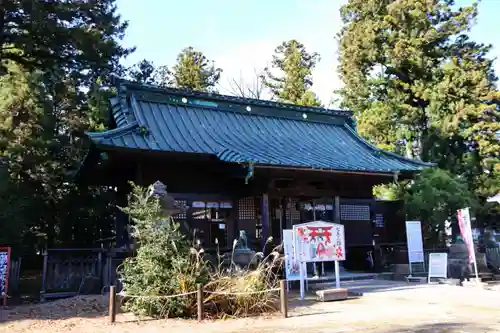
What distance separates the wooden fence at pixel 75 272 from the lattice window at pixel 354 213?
886 centimetres

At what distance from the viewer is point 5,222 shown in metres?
13.8

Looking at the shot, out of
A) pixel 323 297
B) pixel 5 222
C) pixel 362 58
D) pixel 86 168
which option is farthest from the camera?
pixel 362 58

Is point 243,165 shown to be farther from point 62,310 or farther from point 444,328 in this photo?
point 444,328

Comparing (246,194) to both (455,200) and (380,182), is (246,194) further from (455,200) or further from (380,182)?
(455,200)

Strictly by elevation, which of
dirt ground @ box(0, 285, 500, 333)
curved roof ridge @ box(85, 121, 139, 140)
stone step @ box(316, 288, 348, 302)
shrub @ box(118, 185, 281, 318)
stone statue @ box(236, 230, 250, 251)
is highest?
curved roof ridge @ box(85, 121, 139, 140)

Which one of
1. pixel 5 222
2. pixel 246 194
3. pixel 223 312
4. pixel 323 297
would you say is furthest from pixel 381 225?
pixel 5 222

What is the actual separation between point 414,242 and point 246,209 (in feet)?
18.9

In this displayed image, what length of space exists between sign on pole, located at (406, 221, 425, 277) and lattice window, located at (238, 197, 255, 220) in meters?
5.28

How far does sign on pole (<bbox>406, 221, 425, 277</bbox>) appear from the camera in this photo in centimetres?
1414

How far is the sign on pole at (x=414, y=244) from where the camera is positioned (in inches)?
557

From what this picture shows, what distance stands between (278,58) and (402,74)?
60.6 feet

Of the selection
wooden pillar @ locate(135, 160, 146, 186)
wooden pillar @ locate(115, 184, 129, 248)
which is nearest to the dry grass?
wooden pillar @ locate(135, 160, 146, 186)

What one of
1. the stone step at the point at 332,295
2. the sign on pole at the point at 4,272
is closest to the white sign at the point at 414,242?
the stone step at the point at 332,295

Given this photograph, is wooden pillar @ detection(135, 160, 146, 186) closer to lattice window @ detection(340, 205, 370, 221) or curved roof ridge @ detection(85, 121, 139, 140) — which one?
curved roof ridge @ detection(85, 121, 139, 140)
